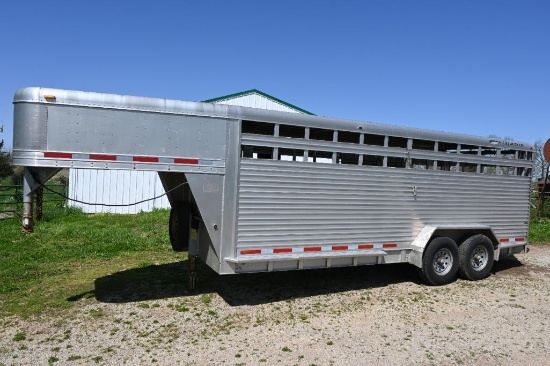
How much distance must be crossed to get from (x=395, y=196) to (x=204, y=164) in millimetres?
3379

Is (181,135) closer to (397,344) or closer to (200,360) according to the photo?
(200,360)

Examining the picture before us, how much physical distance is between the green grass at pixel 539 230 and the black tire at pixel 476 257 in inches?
242

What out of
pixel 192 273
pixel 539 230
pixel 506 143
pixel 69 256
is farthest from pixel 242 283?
pixel 539 230

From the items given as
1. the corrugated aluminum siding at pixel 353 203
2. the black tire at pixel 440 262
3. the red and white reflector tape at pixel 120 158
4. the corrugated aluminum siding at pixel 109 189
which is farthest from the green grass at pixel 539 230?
the corrugated aluminum siding at pixel 109 189

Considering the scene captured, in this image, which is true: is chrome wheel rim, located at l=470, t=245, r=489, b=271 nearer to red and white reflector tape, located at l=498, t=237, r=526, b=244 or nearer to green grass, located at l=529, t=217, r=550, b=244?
red and white reflector tape, located at l=498, t=237, r=526, b=244

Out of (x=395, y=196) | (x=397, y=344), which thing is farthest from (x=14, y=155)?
(x=395, y=196)

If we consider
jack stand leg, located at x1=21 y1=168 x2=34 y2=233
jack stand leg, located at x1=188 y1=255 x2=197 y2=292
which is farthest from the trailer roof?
jack stand leg, located at x1=188 y1=255 x2=197 y2=292

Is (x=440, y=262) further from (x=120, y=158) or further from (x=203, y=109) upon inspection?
(x=120, y=158)

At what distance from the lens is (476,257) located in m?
8.09

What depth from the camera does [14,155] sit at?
16.4 feet

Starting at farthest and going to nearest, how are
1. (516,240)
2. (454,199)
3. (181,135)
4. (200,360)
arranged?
(516,240), (454,199), (181,135), (200,360)

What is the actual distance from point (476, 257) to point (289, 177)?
4.39 metres

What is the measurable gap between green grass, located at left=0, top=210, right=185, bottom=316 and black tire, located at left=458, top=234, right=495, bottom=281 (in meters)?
5.27

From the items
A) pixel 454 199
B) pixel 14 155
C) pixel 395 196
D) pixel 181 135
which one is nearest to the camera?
pixel 14 155
